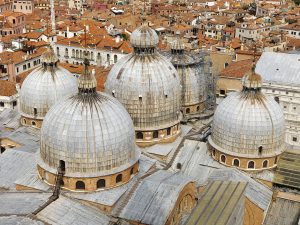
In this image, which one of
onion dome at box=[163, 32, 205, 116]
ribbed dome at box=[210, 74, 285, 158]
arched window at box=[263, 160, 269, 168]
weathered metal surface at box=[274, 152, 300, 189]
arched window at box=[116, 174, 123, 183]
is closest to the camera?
arched window at box=[116, 174, 123, 183]

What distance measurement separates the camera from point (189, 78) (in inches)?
1363

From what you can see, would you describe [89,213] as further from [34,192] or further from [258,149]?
[258,149]

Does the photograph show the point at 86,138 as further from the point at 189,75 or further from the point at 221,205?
the point at 189,75

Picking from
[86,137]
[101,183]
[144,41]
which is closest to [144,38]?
[144,41]

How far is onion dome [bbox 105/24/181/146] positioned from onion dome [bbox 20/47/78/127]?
12.1 ft

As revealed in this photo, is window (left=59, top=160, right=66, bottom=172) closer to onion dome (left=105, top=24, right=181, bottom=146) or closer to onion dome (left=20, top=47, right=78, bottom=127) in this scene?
onion dome (left=105, top=24, right=181, bottom=146)

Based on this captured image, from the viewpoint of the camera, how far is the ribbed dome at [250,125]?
28000 millimetres

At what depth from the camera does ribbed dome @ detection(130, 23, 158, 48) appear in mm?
30828

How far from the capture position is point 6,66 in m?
55.9

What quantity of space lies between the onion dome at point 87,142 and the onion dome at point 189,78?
10037 mm

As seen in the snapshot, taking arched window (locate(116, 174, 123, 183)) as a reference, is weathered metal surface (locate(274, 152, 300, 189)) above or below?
below

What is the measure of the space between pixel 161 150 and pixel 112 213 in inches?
274

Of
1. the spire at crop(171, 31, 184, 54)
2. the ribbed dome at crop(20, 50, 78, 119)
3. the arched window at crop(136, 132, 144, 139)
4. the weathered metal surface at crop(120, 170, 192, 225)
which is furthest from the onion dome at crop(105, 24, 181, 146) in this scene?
the weathered metal surface at crop(120, 170, 192, 225)

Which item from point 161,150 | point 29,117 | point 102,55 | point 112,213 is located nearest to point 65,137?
point 112,213
